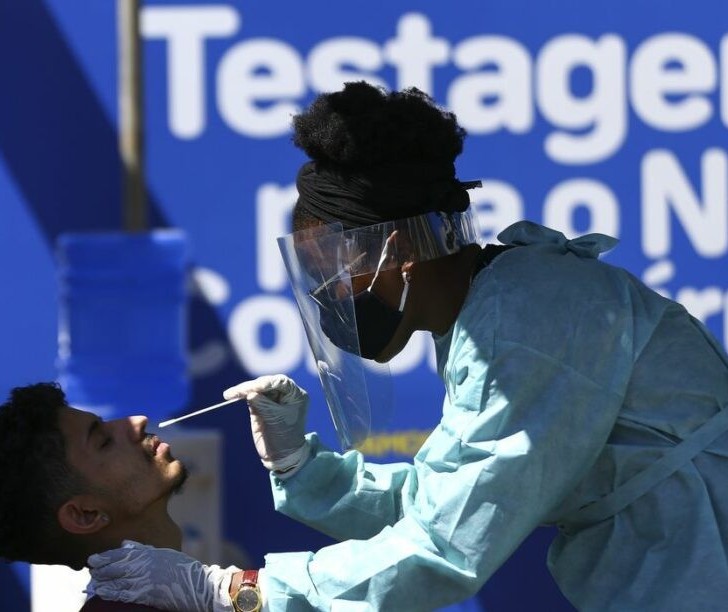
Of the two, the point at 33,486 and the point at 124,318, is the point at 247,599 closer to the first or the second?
the point at 33,486

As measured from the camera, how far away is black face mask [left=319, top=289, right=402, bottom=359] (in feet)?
7.18

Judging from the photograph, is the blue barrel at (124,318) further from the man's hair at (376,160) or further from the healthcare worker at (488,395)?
the man's hair at (376,160)

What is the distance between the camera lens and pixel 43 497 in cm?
242

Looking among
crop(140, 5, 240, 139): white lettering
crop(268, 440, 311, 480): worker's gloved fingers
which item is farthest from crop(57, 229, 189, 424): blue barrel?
crop(268, 440, 311, 480): worker's gloved fingers

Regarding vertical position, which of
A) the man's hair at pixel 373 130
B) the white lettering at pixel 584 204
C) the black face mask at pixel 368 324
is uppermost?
the man's hair at pixel 373 130

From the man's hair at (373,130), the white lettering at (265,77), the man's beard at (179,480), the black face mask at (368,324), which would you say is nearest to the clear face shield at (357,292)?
the black face mask at (368,324)

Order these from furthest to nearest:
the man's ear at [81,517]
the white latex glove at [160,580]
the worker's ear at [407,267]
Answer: the man's ear at [81,517]
the worker's ear at [407,267]
the white latex glove at [160,580]

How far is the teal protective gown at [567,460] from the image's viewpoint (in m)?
1.94

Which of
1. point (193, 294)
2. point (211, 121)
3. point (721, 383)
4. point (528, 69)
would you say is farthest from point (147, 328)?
point (721, 383)

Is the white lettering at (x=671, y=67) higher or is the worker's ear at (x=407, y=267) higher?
the white lettering at (x=671, y=67)

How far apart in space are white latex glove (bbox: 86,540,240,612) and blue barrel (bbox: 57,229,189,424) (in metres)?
2.13

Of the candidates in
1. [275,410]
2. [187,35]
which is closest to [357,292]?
[275,410]

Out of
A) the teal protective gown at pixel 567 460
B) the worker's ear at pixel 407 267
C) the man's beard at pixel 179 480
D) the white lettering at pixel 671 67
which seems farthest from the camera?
the white lettering at pixel 671 67

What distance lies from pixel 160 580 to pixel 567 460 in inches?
25.5
